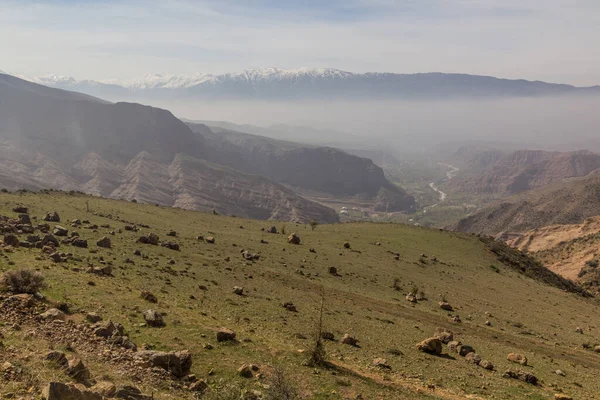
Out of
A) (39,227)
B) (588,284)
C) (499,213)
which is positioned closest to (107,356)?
(39,227)

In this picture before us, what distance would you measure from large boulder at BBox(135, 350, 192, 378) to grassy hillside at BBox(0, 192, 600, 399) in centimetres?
39

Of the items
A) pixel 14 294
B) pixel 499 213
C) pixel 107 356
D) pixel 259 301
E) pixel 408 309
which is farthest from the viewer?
pixel 499 213

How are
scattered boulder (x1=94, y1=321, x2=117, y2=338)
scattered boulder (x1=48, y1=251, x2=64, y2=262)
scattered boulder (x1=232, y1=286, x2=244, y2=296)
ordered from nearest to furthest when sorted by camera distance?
scattered boulder (x1=94, y1=321, x2=117, y2=338) → scattered boulder (x1=48, y1=251, x2=64, y2=262) → scattered boulder (x1=232, y1=286, x2=244, y2=296)

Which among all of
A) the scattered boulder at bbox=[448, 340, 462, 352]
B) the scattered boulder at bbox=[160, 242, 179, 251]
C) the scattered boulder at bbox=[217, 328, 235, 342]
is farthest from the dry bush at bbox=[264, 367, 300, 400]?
the scattered boulder at bbox=[160, 242, 179, 251]

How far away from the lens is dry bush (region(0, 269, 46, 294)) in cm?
1702

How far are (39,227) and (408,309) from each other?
106ft

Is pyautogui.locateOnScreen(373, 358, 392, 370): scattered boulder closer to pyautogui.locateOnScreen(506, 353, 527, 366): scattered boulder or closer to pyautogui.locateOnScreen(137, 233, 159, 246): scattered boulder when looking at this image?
pyautogui.locateOnScreen(506, 353, 527, 366): scattered boulder

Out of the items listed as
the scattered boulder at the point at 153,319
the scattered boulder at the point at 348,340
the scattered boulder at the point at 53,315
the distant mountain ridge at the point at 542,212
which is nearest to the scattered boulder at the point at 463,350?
the scattered boulder at the point at 348,340

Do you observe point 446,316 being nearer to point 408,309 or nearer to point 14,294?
point 408,309

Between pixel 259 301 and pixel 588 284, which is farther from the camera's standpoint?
pixel 588 284

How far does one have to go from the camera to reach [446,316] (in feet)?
112

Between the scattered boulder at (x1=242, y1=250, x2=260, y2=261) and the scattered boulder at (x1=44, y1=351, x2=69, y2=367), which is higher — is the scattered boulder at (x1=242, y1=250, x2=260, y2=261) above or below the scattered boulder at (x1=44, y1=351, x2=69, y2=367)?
below

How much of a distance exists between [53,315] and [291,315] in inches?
542

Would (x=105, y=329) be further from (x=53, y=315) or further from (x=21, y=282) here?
(x=21, y=282)
